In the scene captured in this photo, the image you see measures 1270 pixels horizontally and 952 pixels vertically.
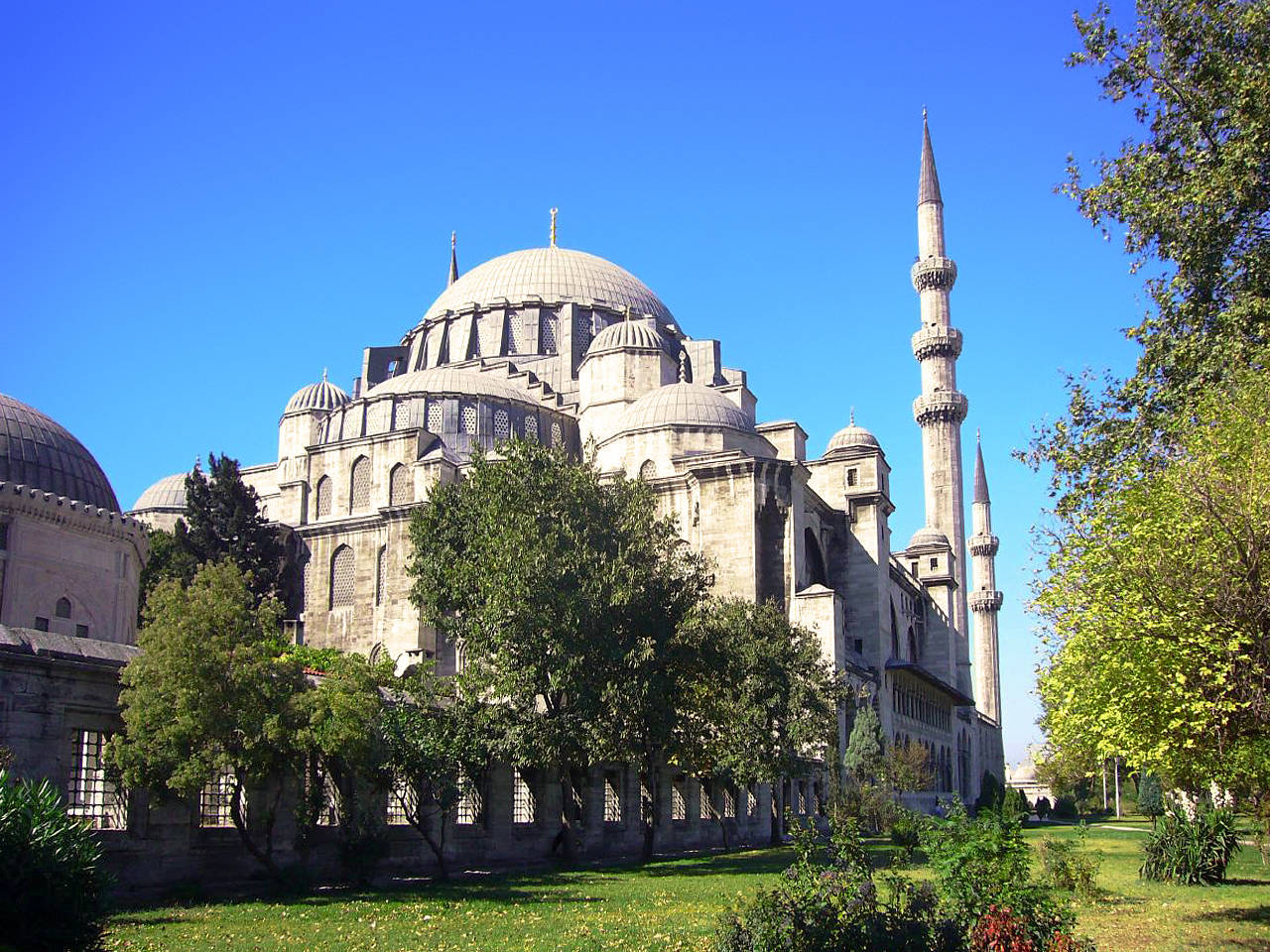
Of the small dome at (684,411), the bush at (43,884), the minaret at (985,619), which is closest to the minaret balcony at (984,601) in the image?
the minaret at (985,619)

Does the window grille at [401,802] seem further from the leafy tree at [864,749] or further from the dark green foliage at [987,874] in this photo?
the leafy tree at [864,749]

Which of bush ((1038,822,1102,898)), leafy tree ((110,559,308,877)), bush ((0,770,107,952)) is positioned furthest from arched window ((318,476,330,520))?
bush ((0,770,107,952))

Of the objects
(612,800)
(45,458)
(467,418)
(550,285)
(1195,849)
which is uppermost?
(550,285)

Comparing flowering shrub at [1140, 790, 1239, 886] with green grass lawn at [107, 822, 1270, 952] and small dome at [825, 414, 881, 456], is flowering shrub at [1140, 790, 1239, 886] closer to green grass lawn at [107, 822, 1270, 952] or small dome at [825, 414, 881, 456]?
green grass lawn at [107, 822, 1270, 952]

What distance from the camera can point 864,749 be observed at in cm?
3194

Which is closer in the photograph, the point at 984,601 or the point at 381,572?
the point at 381,572

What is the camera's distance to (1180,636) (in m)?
10.4

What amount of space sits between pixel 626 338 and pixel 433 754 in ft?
102

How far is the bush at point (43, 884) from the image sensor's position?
746 centimetres

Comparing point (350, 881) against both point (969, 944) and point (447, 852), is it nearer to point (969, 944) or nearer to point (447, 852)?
point (447, 852)

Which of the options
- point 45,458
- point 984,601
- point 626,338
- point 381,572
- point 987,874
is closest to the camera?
point 987,874

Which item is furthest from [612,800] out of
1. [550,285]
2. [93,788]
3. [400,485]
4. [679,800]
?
[550,285]

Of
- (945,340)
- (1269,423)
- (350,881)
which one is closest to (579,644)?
(350,881)

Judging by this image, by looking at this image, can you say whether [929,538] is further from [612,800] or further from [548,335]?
[612,800]
